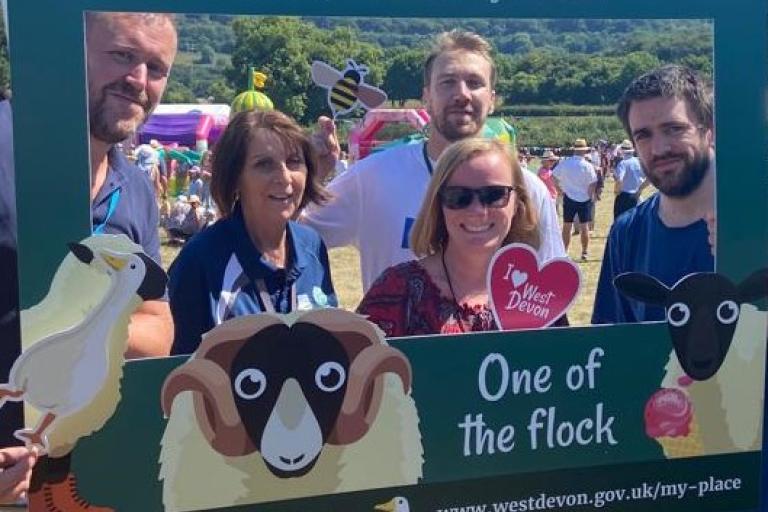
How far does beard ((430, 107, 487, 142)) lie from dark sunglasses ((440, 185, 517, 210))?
14cm

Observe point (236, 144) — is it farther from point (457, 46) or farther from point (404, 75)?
point (457, 46)

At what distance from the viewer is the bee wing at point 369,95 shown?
2729 millimetres

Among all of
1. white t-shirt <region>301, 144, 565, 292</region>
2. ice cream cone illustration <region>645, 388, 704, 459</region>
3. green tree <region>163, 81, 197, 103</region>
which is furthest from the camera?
ice cream cone illustration <region>645, 388, 704, 459</region>

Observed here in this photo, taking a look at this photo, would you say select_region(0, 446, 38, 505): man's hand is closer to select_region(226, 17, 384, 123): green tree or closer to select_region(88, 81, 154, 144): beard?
select_region(88, 81, 154, 144): beard

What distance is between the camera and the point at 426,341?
2850mm

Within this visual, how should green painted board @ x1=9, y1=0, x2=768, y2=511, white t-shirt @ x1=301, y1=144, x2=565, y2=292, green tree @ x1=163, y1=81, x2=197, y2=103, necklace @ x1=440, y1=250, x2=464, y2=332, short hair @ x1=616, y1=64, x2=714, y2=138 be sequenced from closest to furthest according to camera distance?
green painted board @ x1=9, y1=0, x2=768, y2=511 < green tree @ x1=163, y1=81, x2=197, y2=103 < white t-shirt @ x1=301, y1=144, x2=565, y2=292 < necklace @ x1=440, y1=250, x2=464, y2=332 < short hair @ x1=616, y1=64, x2=714, y2=138

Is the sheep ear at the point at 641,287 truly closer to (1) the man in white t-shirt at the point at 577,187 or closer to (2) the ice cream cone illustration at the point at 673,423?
(1) the man in white t-shirt at the point at 577,187

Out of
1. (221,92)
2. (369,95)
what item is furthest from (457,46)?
(221,92)

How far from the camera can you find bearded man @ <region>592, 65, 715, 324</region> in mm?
3043

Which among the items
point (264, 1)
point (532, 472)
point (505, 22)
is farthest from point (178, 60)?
point (532, 472)

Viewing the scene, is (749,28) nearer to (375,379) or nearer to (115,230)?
(375,379)

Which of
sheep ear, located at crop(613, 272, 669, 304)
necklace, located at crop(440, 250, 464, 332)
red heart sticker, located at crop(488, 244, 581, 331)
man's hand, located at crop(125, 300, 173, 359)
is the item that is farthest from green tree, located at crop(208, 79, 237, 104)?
sheep ear, located at crop(613, 272, 669, 304)

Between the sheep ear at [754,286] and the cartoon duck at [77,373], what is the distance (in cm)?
172

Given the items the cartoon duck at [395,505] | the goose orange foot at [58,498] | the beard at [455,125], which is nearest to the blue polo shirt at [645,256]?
the beard at [455,125]
